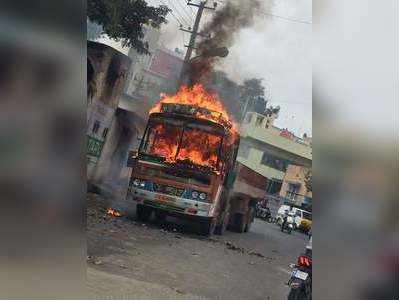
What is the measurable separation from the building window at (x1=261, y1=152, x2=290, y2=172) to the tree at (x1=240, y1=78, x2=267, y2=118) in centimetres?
24

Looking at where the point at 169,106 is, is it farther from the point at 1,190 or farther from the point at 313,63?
the point at 1,190

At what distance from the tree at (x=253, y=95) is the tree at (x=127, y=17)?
2.12ft

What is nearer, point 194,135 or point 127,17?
point 127,17

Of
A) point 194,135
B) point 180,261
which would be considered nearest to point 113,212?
point 180,261

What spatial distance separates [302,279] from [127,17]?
1782 mm

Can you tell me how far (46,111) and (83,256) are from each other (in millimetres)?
817

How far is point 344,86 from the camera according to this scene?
6.07 ft

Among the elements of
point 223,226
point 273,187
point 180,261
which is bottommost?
point 180,261

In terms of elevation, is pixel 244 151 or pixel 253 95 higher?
pixel 253 95

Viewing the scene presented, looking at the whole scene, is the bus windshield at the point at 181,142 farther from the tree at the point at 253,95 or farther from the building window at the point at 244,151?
the tree at the point at 253,95

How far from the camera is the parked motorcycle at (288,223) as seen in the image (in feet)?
7.37

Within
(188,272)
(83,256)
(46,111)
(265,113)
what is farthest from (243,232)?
(46,111)

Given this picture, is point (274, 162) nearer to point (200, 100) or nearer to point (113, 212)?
point (200, 100)

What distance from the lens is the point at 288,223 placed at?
2.32 m
